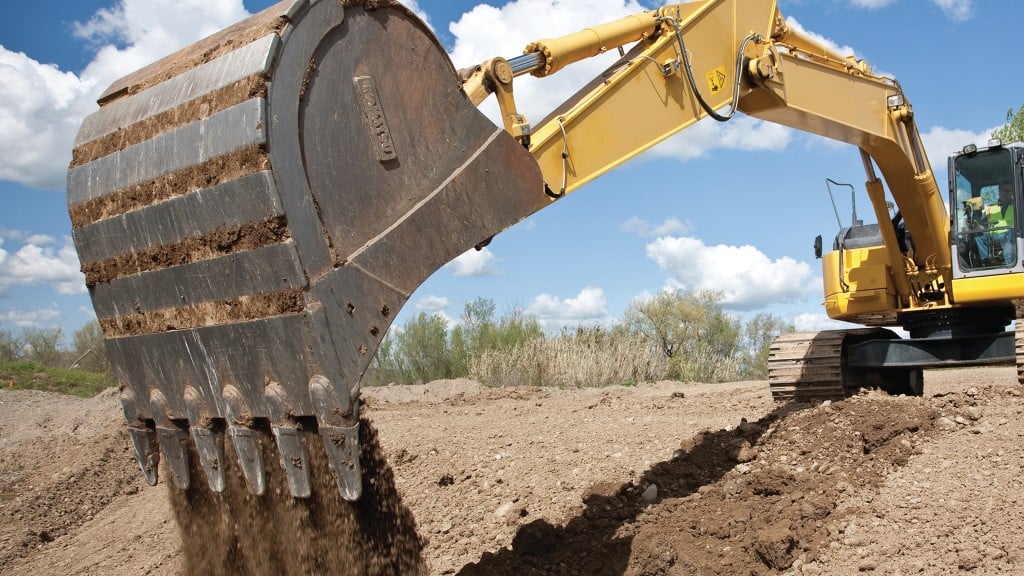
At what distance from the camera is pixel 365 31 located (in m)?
3.80

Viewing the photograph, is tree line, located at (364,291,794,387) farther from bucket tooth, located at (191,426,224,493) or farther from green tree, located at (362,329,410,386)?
bucket tooth, located at (191,426,224,493)

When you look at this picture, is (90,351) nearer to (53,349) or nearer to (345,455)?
(53,349)

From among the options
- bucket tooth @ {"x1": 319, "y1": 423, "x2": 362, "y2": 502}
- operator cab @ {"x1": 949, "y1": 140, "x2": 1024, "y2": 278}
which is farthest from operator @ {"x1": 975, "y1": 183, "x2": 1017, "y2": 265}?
bucket tooth @ {"x1": 319, "y1": 423, "x2": 362, "y2": 502}

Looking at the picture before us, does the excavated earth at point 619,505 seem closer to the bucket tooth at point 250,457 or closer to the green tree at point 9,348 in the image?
the bucket tooth at point 250,457

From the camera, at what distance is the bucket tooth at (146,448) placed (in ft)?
14.5

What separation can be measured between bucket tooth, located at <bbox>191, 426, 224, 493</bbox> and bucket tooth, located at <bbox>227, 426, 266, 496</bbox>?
8.7 inches

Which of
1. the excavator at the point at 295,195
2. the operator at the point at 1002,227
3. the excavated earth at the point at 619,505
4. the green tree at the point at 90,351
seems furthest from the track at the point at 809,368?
the green tree at the point at 90,351

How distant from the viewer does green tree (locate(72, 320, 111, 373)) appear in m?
22.4

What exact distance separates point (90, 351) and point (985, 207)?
2030 centimetres

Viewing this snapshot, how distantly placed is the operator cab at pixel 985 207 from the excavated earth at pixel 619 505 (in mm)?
1211

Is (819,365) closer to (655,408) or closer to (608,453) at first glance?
(655,408)

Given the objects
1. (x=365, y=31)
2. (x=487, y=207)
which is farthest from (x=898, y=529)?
(x=365, y=31)

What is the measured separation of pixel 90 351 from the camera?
22.4m

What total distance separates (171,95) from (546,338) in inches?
572
